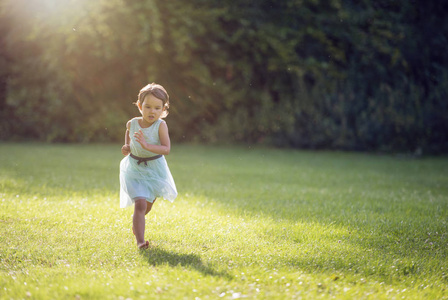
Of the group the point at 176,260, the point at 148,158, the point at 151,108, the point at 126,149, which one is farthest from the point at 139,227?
the point at 151,108

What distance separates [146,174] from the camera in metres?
4.51

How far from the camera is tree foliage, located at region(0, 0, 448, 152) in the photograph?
15.3 meters

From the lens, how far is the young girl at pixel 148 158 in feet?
14.4

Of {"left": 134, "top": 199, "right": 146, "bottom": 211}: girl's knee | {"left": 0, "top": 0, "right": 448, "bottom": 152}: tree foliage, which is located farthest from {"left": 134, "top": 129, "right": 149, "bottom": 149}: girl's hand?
{"left": 0, "top": 0, "right": 448, "bottom": 152}: tree foliage

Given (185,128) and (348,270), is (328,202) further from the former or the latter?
(185,128)

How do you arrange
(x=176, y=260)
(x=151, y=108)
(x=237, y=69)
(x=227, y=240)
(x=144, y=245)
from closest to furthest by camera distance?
(x=176, y=260) < (x=144, y=245) < (x=151, y=108) < (x=227, y=240) < (x=237, y=69)

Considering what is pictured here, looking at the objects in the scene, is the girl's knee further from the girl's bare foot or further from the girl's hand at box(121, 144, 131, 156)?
the girl's hand at box(121, 144, 131, 156)

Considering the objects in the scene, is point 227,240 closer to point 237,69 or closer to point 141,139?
point 141,139

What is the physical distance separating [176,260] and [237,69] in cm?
1405

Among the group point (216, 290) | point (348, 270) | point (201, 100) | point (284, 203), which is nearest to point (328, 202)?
point (284, 203)

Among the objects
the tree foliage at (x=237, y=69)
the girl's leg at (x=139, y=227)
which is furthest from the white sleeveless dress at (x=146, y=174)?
the tree foliage at (x=237, y=69)

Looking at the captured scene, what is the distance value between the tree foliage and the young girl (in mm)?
11217

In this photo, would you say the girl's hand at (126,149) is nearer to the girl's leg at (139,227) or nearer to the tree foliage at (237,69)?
the girl's leg at (139,227)

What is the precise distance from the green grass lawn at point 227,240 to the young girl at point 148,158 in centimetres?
48
